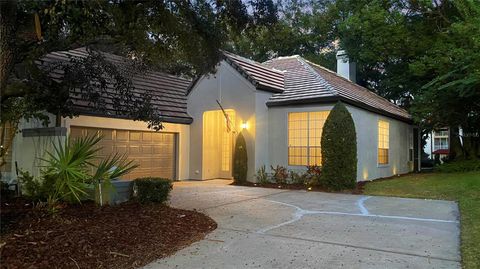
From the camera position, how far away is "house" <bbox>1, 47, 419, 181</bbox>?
48.5 ft

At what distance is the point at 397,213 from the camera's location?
911cm

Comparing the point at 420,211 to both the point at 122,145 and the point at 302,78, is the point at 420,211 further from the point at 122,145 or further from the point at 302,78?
the point at 122,145

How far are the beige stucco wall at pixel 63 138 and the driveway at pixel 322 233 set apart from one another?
153 inches

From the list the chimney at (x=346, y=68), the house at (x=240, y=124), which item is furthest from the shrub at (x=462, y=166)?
the chimney at (x=346, y=68)

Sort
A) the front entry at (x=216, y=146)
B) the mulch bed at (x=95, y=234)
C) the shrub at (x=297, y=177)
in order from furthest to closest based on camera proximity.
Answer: the front entry at (x=216, y=146) < the shrub at (x=297, y=177) < the mulch bed at (x=95, y=234)

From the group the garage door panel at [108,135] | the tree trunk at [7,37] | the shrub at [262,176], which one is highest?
the tree trunk at [7,37]

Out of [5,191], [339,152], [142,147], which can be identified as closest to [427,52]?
[339,152]

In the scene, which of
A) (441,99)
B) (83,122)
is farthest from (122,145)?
(441,99)

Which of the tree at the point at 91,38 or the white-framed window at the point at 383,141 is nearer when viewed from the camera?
the tree at the point at 91,38

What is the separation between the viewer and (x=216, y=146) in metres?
18.0

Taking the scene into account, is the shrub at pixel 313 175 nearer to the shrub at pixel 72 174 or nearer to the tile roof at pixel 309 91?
the tile roof at pixel 309 91

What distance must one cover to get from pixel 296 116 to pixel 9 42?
37.0ft

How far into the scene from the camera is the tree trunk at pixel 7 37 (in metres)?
5.33

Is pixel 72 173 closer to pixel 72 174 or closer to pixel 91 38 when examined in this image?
pixel 72 174
